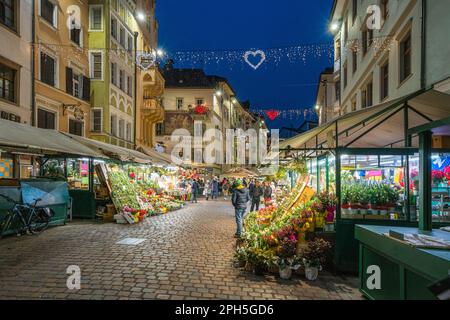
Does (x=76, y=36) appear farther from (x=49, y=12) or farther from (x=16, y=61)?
(x=16, y=61)

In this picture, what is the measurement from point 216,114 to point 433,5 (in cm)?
3901

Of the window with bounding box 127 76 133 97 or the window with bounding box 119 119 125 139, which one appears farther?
the window with bounding box 127 76 133 97

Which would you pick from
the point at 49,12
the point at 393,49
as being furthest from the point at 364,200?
the point at 49,12

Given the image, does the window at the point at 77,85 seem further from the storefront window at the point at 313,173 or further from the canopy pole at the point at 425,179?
the canopy pole at the point at 425,179

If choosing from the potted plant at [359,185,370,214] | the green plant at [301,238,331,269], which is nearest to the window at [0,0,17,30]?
the green plant at [301,238,331,269]

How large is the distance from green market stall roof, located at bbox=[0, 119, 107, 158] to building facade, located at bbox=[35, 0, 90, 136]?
14.3 feet

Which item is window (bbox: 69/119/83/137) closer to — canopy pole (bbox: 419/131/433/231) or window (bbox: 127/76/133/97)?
window (bbox: 127/76/133/97)

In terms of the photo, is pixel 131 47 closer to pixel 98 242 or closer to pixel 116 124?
pixel 116 124

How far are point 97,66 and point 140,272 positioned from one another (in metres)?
19.1

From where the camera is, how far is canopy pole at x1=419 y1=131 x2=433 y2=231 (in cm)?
460

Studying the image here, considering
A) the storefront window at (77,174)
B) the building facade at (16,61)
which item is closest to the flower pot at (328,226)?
the storefront window at (77,174)

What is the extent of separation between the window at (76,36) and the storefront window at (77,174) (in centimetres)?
844

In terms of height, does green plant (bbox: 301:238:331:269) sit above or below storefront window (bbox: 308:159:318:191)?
below

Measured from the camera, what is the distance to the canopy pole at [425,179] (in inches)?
181
